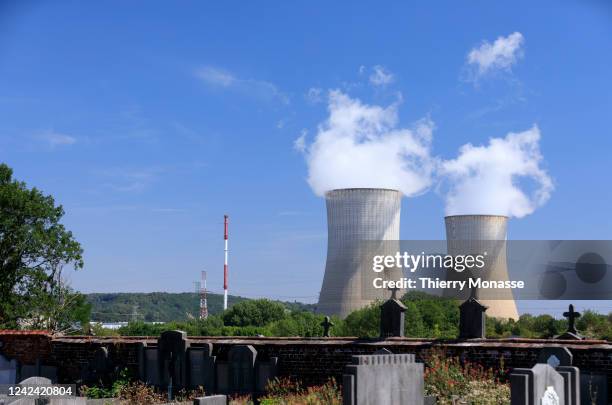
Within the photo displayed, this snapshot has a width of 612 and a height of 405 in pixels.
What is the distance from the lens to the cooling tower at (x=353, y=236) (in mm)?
39688

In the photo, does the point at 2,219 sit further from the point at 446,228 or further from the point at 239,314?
the point at 239,314

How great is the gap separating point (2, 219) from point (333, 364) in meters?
15.5

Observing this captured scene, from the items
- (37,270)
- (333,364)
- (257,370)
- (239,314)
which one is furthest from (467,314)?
(239,314)

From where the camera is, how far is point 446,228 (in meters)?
43.9

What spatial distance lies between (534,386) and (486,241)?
35.0m

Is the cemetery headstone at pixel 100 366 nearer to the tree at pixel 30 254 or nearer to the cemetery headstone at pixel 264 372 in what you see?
the cemetery headstone at pixel 264 372

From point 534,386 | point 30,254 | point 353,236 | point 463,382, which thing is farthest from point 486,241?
point 534,386

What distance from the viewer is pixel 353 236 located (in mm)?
40094

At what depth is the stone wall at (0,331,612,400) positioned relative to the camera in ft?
38.5

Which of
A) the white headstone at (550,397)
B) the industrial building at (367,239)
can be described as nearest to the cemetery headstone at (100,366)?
the white headstone at (550,397)

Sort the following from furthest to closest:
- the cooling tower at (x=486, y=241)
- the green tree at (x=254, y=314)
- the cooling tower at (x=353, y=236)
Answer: the green tree at (x=254, y=314) → the cooling tower at (x=486, y=241) → the cooling tower at (x=353, y=236)

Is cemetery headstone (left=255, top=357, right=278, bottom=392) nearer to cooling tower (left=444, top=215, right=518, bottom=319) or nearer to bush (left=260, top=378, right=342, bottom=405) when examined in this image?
bush (left=260, top=378, right=342, bottom=405)

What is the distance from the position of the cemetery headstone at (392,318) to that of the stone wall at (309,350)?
1061mm

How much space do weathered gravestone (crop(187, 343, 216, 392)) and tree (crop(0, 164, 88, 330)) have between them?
40.6 ft
